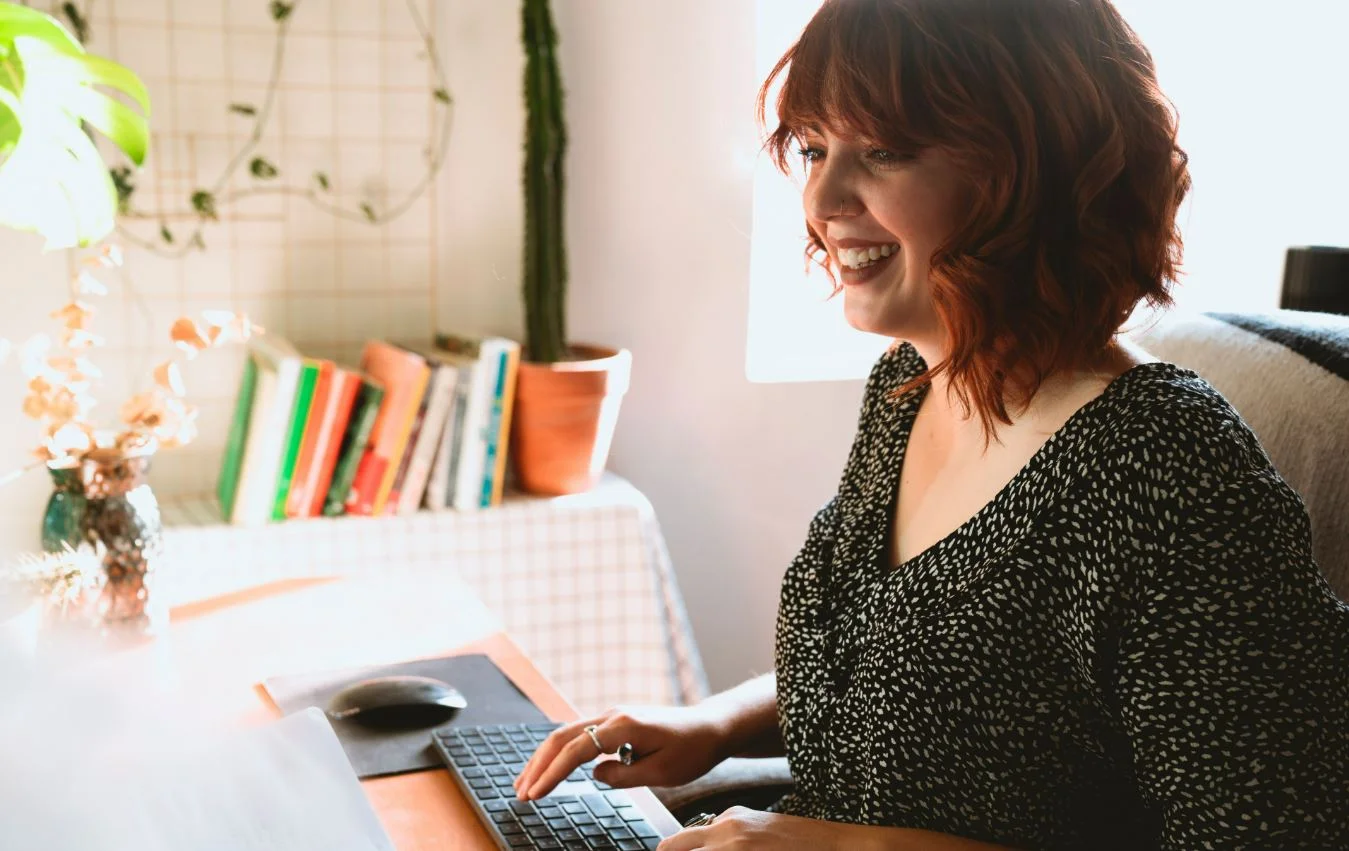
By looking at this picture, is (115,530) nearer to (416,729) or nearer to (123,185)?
(416,729)

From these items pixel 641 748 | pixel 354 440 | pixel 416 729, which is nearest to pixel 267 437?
pixel 354 440

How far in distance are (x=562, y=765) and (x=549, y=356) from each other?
1.30 meters

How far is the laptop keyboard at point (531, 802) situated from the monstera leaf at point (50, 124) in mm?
623

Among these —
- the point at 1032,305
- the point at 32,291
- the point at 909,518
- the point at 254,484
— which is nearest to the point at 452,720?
the point at 909,518

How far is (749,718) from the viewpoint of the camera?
1273 mm

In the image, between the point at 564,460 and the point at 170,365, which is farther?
the point at 564,460

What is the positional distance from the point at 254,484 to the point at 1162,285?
148 cm

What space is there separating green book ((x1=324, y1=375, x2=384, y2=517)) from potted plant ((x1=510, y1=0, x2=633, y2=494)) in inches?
9.9

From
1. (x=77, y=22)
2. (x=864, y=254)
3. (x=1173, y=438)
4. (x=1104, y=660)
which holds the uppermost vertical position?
(x=77, y=22)

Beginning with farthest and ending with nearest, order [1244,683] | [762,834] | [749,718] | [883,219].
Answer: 1. [749,718]
2. [883,219]
3. [762,834]
4. [1244,683]

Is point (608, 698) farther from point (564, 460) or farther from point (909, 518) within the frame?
point (909, 518)

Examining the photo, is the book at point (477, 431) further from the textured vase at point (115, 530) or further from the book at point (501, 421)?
the textured vase at point (115, 530)

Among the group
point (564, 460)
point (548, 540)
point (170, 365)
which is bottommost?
point (548, 540)

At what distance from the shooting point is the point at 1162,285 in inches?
41.2
